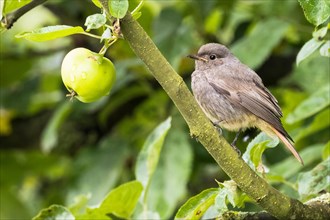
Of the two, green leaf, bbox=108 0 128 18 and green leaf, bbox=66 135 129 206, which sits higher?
green leaf, bbox=108 0 128 18

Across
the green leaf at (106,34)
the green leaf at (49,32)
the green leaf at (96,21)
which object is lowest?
the green leaf at (106,34)

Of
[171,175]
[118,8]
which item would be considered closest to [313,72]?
[171,175]

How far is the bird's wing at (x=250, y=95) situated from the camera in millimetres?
2617

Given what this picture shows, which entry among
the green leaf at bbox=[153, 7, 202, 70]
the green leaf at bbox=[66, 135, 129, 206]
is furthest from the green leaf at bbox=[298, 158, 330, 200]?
the green leaf at bbox=[66, 135, 129, 206]

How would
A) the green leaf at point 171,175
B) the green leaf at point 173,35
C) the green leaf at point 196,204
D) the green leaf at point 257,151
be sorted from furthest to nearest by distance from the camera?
the green leaf at point 173,35, the green leaf at point 171,175, the green leaf at point 257,151, the green leaf at point 196,204

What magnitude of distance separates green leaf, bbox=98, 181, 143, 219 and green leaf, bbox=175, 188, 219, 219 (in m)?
0.33

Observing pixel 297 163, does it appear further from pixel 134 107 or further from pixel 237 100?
pixel 134 107

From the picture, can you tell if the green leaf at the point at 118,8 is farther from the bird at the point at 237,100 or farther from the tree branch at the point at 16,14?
the bird at the point at 237,100

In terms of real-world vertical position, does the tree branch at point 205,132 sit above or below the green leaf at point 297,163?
above

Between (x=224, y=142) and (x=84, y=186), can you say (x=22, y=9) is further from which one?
(x=84, y=186)

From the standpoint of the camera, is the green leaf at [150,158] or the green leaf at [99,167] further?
the green leaf at [99,167]

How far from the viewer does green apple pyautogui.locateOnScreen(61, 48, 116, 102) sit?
1730mm

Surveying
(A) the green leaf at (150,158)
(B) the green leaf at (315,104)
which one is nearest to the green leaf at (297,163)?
(B) the green leaf at (315,104)

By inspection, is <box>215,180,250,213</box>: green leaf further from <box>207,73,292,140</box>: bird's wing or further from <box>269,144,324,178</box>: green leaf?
<box>269,144,324,178</box>: green leaf
